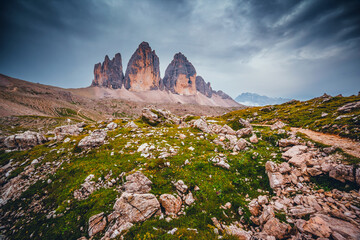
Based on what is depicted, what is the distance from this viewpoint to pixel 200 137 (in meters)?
14.8

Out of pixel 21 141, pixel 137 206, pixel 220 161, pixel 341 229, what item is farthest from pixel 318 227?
pixel 21 141

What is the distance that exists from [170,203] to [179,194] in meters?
0.84

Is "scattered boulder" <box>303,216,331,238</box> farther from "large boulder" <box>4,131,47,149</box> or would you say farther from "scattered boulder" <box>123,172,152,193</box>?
"large boulder" <box>4,131,47,149</box>

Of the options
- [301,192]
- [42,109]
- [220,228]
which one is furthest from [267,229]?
[42,109]

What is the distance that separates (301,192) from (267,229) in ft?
11.7

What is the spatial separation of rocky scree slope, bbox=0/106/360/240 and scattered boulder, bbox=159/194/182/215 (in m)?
0.05

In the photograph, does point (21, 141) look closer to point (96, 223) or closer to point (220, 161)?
point (96, 223)

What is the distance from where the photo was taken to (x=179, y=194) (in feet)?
24.0

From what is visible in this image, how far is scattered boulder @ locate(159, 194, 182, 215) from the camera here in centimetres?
645

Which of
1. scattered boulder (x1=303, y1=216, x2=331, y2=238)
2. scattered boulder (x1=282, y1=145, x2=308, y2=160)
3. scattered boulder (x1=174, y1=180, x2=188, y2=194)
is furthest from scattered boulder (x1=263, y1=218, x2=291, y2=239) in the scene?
scattered boulder (x1=282, y1=145, x2=308, y2=160)

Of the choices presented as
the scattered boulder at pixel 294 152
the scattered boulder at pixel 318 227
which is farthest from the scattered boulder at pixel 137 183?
the scattered boulder at pixel 294 152

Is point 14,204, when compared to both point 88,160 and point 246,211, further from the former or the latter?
point 246,211

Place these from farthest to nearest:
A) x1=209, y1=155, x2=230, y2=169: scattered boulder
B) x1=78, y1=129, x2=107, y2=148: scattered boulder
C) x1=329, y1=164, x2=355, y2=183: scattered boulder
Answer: x1=78, y1=129, x2=107, y2=148: scattered boulder < x1=209, y1=155, x2=230, y2=169: scattered boulder < x1=329, y1=164, x2=355, y2=183: scattered boulder

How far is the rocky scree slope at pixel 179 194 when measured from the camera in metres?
5.44
